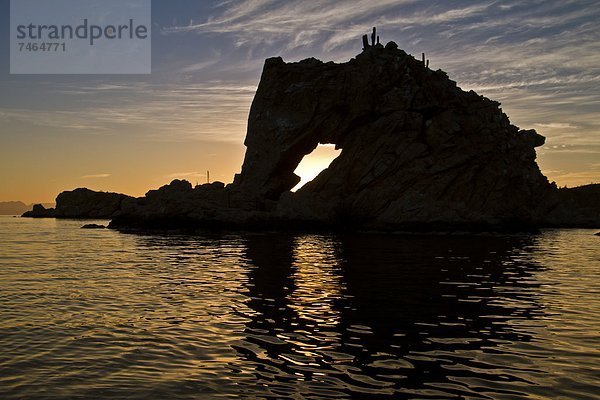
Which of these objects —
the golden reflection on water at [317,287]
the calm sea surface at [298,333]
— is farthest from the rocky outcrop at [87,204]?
the calm sea surface at [298,333]

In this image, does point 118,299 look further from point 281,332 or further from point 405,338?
point 405,338

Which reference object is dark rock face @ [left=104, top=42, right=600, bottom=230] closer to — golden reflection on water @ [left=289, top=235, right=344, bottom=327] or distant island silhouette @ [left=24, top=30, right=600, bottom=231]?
distant island silhouette @ [left=24, top=30, right=600, bottom=231]

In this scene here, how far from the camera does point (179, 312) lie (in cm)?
1566

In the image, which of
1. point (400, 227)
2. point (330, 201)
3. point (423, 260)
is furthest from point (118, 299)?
point (330, 201)

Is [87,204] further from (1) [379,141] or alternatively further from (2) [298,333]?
(2) [298,333]

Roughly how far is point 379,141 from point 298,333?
58746mm

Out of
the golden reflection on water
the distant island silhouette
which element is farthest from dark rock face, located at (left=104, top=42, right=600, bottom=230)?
the golden reflection on water

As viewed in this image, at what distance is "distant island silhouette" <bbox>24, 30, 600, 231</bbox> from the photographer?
63.3 meters

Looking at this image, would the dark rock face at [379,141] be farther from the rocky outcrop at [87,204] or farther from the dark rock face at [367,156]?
the rocky outcrop at [87,204]

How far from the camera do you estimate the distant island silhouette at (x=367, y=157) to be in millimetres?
63344

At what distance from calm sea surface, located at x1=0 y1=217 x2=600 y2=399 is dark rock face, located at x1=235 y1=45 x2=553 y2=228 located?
4013 centimetres

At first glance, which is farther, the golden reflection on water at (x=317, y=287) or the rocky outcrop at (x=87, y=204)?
the rocky outcrop at (x=87, y=204)

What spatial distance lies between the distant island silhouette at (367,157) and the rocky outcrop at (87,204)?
70096 millimetres

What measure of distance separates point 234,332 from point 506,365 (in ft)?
21.3
